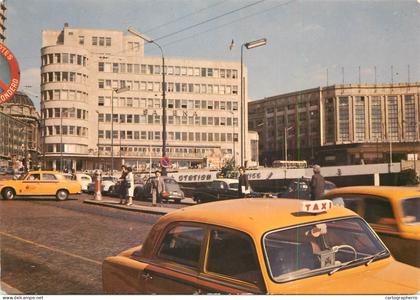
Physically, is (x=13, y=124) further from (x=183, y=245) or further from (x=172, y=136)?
(x=172, y=136)

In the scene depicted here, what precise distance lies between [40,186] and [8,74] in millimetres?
16541

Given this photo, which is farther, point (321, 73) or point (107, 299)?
point (321, 73)

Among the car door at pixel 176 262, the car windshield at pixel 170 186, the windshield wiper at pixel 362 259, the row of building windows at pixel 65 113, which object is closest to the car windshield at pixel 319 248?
the windshield wiper at pixel 362 259

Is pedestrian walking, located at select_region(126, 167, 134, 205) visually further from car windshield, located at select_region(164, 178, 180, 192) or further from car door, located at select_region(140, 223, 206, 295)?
car door, located at select_region(140, 223, 206, 295)

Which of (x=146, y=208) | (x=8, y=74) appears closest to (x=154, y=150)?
(x=146, y=208)

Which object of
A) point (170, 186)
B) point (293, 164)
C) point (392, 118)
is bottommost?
point (170, 186)

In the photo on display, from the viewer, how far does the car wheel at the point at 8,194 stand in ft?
66.2

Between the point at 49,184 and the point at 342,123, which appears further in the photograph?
the point at 342,123

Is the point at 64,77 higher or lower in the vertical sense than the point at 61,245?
higher

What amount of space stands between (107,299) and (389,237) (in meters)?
3.71

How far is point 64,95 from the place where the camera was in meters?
63.6

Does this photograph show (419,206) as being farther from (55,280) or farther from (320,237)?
(55,280)

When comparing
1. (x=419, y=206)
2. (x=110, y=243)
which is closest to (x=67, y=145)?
(x=110, y=243)

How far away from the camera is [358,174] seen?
133ft
